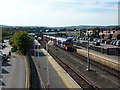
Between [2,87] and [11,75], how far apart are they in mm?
3693

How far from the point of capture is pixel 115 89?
44.2 feet

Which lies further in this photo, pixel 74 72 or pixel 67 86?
pixel 74 72

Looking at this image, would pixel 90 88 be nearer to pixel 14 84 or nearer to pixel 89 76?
pixel 89 76

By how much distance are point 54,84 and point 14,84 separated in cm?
306

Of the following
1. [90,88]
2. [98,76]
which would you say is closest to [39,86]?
[90,88]

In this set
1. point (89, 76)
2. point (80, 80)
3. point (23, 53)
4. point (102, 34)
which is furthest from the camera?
point (102, 34)

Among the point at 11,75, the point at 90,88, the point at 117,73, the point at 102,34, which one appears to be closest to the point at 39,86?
the point at 90,88

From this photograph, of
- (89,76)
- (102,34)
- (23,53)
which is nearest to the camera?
(89,76)

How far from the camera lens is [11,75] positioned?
57.9 ft

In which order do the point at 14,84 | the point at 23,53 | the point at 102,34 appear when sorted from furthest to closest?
1. the point at 102,34
2. the point at 23,53
3. the point at 14,84

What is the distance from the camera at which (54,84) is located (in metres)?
14.1

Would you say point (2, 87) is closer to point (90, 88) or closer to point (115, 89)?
point (90, 88)

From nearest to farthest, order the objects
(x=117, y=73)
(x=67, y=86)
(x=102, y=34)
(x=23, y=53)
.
→ (x=67, y=86) → (x=117, y=73) → (x=23, y=53) → (x=102, y=34)

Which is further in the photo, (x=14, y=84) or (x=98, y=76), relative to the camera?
(x=98, y=76)
